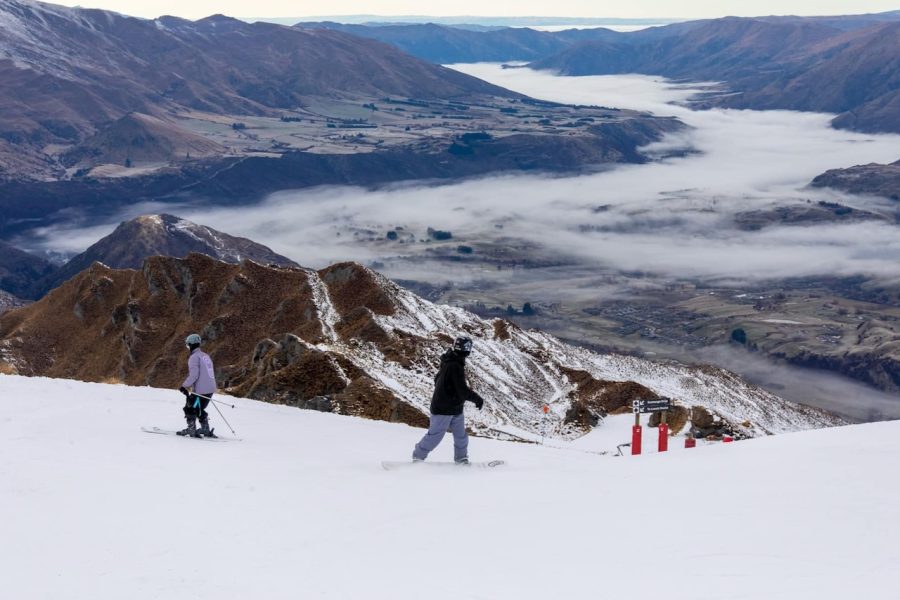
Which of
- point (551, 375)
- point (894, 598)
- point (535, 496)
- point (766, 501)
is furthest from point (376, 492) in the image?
point (551, 375)

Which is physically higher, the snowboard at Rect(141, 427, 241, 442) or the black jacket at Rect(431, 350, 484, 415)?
the black jacket at Rect(431, 350, 484, 415)

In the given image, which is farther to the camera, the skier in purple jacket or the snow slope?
the skier in purple jacket

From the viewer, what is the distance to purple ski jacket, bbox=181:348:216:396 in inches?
898

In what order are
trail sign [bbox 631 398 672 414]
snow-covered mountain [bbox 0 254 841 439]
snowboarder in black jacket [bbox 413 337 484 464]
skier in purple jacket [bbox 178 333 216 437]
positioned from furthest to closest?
1. snow-covered mountain [bbox 0 254 841 439]
2. trail sign [bbox 631 398 672 414]
3. skier in purple jacket [bbox 178 333 216 437]
4. snowboarder in black jacket [bbox 413 337 484 464]

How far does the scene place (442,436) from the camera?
20781mm

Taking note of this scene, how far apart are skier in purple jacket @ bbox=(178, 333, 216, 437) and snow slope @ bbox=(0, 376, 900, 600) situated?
3.35 feet

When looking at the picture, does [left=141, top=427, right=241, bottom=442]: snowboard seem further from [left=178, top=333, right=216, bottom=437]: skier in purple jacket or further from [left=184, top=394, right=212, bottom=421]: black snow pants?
[left=184, top=394, right=212, bottom=421]: black snow pants

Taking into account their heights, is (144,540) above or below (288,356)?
above

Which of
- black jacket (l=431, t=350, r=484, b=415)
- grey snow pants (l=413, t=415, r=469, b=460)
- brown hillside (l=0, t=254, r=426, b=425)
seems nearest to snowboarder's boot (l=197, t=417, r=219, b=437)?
grey snow pants (l=413, t=415, r=469, b=460)

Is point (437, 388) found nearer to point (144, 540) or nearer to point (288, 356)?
point (144, 540)

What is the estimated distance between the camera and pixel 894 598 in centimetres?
1157

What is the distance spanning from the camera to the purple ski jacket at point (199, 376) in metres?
22.8

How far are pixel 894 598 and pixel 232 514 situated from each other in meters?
9.71

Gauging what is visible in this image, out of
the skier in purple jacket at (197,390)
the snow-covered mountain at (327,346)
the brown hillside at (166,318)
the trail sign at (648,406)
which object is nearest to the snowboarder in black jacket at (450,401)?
the skier in purple jacket at (197,390)
